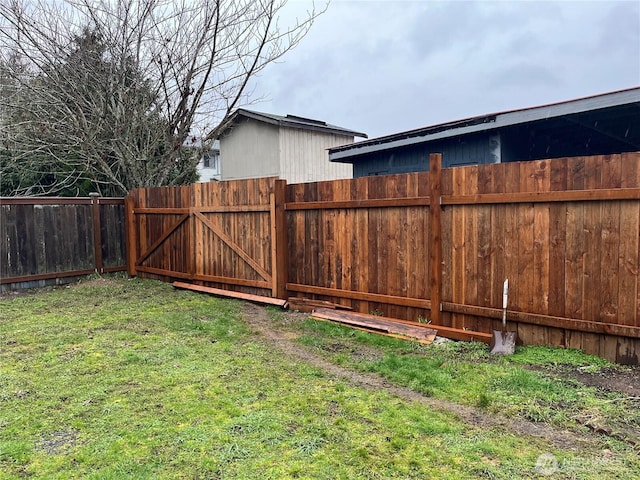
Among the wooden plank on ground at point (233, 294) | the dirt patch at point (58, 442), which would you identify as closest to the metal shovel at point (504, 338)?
the wooden plank on ground at point (233, 294)

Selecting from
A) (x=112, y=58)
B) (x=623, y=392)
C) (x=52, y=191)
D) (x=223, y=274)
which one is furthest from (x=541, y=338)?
(x=52, y=191)

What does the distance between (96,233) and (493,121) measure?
300 inches

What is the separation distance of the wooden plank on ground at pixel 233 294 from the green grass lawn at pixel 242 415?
3.93 feet

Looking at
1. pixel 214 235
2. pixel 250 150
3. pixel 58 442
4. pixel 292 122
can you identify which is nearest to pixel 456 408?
pixel 58 442

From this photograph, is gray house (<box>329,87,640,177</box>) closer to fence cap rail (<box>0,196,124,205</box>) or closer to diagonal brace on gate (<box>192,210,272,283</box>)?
diagonal brace on gate (<box>192,210,272,283</box>)

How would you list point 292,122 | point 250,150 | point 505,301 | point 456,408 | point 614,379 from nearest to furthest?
point 456,408
point 614,379
point 505,301
point 292,122
point 250,150

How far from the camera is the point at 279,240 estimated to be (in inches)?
246

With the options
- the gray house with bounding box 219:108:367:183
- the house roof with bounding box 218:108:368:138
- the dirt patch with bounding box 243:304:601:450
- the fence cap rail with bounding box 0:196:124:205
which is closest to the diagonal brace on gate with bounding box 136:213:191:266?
the fence cap rail with bounding box 0:196:124:205

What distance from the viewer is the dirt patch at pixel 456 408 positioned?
2605 mm

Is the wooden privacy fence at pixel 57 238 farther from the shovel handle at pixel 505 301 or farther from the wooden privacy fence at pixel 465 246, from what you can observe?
the shovel handle at pixel 505 301

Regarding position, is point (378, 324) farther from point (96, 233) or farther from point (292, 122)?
point (292, 122)

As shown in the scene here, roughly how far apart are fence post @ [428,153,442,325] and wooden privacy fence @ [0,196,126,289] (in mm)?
6885

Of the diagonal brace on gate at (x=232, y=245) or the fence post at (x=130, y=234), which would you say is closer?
the diagonal brace on gate at (x=232, y=245)

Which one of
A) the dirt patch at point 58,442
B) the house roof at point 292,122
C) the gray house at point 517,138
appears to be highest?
the house roof at point 292,122
